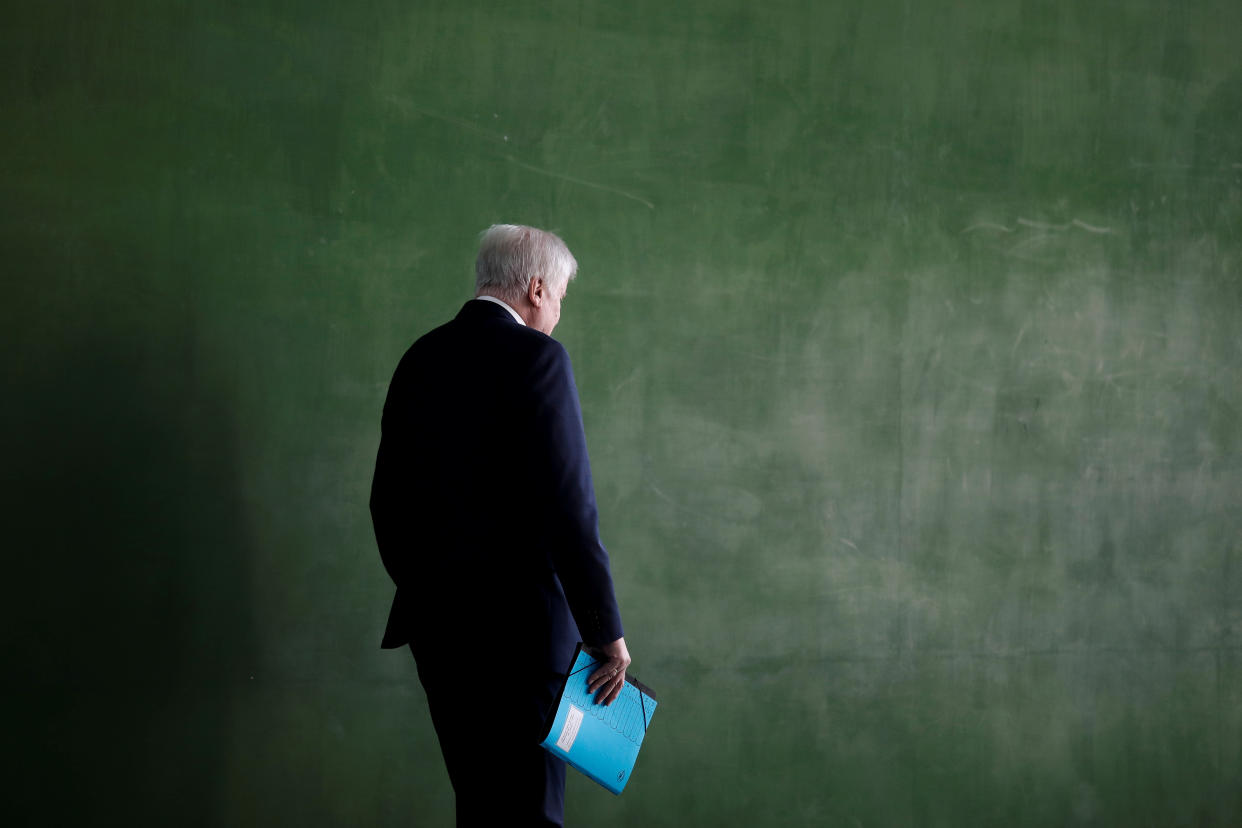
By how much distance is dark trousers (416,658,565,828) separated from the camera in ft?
5.83

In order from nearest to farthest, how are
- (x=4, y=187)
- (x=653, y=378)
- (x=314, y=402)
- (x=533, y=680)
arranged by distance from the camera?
(x=533, y=680), (x=4, y=187), (x=314, y=402), (x=653, y=378)

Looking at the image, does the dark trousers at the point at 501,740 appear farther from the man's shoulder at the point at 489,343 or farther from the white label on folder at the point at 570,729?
the man's shoulder at the point at 489,343

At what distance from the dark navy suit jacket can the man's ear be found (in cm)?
16

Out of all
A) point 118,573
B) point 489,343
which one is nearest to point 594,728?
point 489,343

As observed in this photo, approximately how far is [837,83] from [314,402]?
1598mm

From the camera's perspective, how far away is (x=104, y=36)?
2379 millimetres

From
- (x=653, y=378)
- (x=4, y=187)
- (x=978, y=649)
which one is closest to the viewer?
(x=4, y=187)

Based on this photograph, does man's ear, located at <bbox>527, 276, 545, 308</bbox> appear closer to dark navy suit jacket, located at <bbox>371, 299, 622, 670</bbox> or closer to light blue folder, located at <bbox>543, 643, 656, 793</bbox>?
dark navy suit jacket, located at <bbox>371, 299, 622, 670</bbox>

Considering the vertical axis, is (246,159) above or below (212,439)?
above

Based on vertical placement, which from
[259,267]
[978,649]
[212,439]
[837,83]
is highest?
[837,83]

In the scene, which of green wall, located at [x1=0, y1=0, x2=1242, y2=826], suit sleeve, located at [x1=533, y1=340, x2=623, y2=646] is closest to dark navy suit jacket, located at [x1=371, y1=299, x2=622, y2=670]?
suit sleeve, located at [x1=533, y1=340, x2=623, y2=646]

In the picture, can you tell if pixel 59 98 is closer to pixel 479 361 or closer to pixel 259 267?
pixel 259 267

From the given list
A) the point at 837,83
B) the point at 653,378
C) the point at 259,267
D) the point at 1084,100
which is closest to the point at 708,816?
the point at 653,378

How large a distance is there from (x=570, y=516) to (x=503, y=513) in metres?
0.13
